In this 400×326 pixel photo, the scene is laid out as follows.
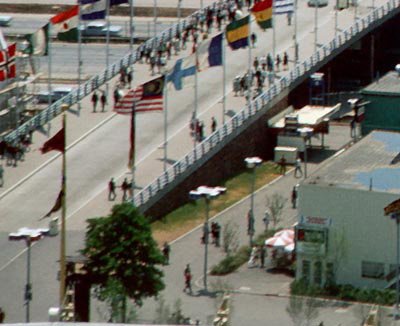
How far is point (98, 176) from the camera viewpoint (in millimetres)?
128750

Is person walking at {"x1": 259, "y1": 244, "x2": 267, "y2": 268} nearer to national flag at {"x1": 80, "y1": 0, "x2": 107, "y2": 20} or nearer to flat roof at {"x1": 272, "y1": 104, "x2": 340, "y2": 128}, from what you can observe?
national flag at {"x1": 80, "y1": 0, "x2": 107, "y2": 20}

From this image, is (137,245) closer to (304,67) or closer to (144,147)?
(144,147)

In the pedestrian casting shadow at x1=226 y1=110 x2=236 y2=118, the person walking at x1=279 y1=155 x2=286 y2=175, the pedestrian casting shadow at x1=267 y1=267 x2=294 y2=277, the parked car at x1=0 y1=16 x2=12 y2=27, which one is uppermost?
the pedestrian casting shadow at x1=226 y1=110 x2=236 y2=118

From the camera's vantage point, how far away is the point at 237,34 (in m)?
132

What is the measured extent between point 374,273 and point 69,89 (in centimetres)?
4674

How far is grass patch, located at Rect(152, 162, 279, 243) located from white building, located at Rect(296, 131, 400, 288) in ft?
34.2

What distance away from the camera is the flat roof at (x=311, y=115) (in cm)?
14338

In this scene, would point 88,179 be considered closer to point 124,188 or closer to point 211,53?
point 124,188

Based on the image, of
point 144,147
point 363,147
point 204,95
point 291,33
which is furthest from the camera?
point 291,33

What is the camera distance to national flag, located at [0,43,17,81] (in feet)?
440

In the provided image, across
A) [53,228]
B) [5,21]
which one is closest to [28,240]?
[53,228]

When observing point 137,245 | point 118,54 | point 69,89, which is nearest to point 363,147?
point 137,245

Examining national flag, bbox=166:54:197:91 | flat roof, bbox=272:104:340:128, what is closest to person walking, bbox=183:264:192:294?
national flag, bbox=166:54:197:91

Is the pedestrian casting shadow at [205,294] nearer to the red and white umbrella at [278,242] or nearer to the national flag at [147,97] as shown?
the red and white umbrella at [278,242]
